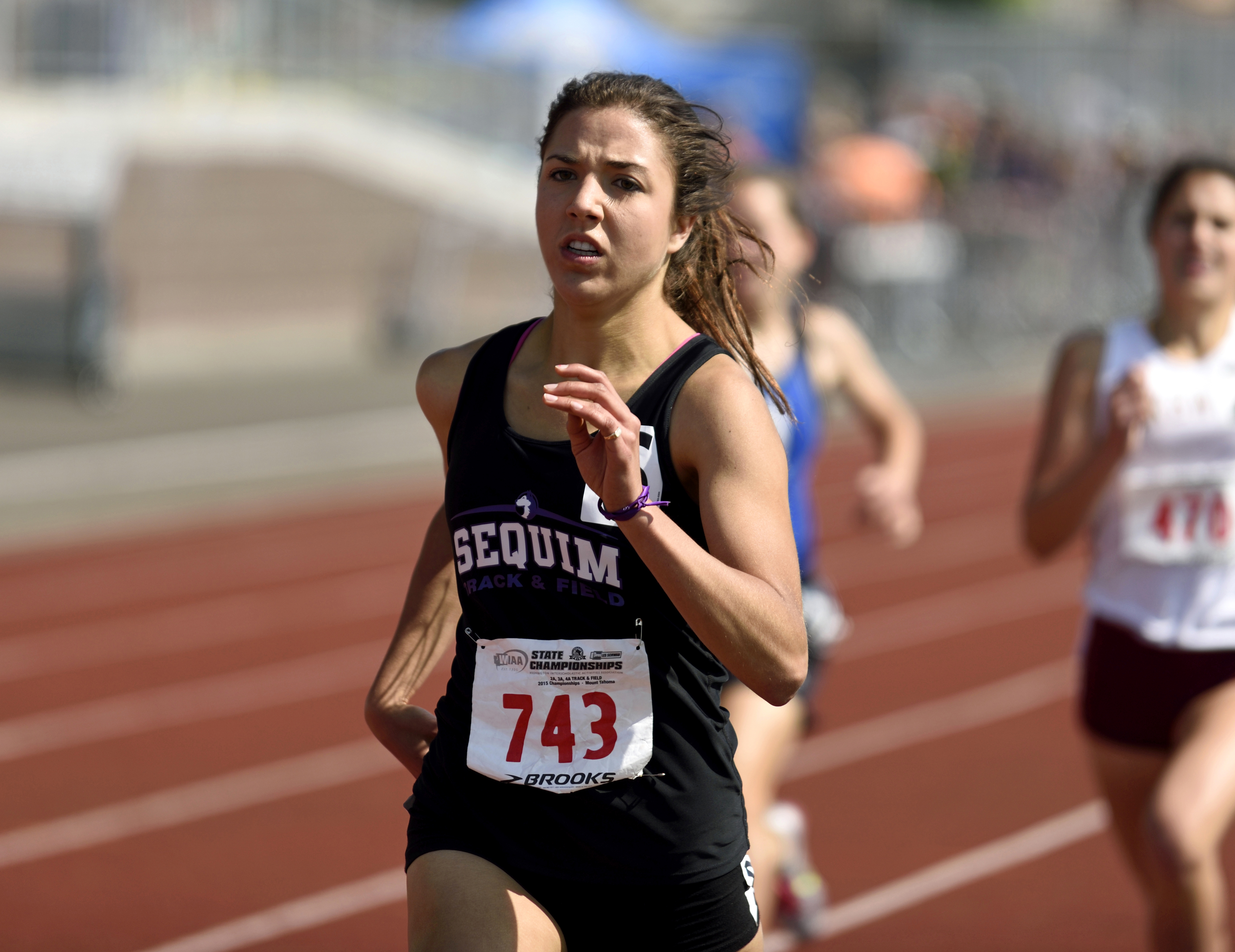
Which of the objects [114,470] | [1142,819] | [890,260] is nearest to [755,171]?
[1142,819]

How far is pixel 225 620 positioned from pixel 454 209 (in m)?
11.7

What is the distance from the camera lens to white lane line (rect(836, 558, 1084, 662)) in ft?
26.3

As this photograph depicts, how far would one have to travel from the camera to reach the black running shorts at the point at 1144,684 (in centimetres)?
368

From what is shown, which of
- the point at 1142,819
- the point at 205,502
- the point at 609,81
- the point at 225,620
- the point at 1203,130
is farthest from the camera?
the point at 1203,130

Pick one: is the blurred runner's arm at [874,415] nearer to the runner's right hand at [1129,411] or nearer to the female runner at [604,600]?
the runner's right hand at [1129,411]

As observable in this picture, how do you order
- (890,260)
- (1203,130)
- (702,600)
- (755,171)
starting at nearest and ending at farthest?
(702,600), (755,171), (890,260), (1203,130)

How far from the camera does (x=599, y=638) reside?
2.28m

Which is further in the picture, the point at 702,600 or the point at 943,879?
the point at 943,879

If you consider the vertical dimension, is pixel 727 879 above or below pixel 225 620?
above

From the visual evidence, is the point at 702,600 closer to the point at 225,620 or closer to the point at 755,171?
the point at 755,171

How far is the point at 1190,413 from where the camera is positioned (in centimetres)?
377

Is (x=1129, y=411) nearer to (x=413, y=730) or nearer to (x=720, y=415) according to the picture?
(x=720, y=415)

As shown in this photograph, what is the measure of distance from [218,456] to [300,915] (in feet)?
25.8

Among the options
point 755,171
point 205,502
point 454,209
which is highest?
point 755,171
